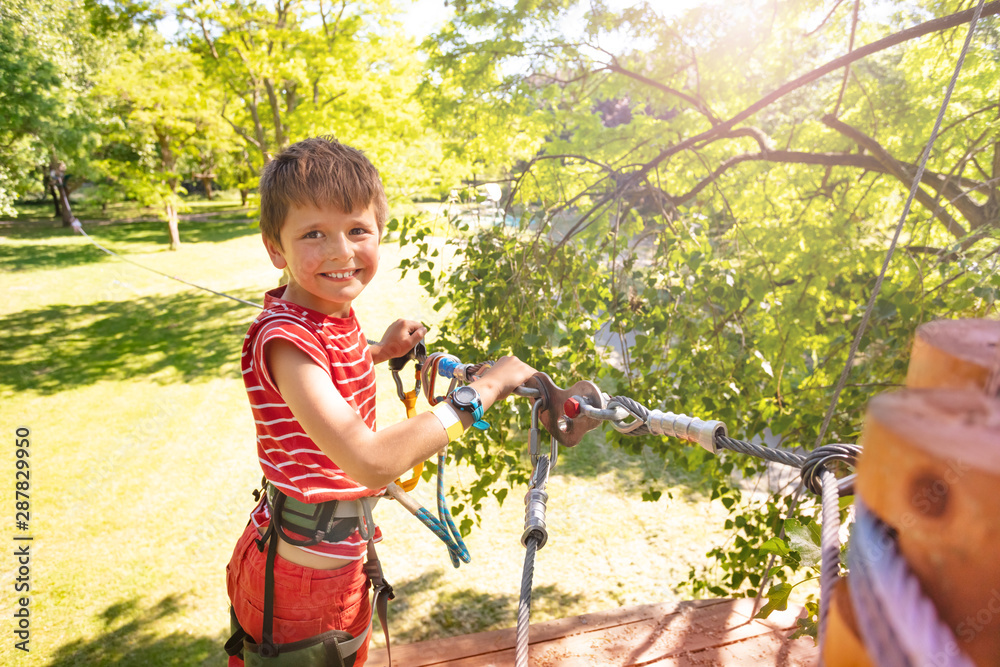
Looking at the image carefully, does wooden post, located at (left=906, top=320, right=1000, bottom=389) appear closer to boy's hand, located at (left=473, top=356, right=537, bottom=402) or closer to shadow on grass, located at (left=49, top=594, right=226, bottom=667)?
boy's hand, located at (left=473, top=356, right=537, bottom=402)

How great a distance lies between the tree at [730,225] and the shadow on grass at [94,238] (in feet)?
29.1

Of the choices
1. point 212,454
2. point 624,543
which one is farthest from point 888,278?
point 212,454

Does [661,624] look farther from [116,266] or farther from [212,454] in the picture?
[116,266]

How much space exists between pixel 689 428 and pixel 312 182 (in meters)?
1.02

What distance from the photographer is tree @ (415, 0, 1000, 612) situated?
271 centimetres

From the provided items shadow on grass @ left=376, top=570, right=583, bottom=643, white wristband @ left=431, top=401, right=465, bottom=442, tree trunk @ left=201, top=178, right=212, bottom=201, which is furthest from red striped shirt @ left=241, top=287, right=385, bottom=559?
tree trunk @ left=201, top=178, right=212, bottom=201

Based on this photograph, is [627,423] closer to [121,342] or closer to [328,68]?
[328,68]

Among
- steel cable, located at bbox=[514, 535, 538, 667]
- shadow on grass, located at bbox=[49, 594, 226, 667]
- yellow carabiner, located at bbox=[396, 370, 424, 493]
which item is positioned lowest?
shadow on grass, located at bbox=[49, 594, 226, 667]

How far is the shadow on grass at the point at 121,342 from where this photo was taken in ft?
26.4

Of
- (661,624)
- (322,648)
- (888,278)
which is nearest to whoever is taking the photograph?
(322,648)

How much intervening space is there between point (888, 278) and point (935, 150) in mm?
1142

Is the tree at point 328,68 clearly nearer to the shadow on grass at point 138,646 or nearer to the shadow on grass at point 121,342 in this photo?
the shadow on grass at point 121,342

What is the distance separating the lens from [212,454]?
6.17m

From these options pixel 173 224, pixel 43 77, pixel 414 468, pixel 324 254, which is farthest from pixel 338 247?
pixel 173 224
